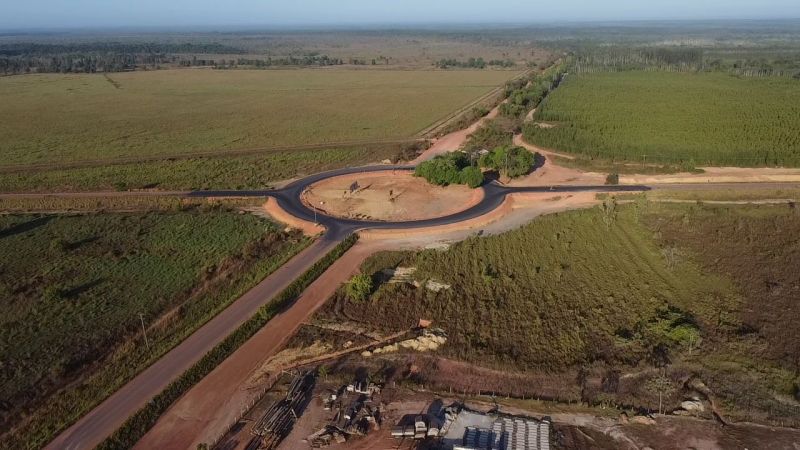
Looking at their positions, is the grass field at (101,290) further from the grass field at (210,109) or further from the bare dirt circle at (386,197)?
the grass field at (210,109)

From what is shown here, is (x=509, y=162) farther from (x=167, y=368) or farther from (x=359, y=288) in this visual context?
(x=167, y=368)

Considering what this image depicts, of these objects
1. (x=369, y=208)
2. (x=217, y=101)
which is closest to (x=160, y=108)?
(x=217, y=101)

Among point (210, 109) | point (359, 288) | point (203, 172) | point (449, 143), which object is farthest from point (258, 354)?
point (210, 109)

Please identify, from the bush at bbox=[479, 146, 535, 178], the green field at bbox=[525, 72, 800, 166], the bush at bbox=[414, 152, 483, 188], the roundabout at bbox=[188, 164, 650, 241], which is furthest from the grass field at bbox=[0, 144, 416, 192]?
the green field at bbox=[525, 72, 800, 166]

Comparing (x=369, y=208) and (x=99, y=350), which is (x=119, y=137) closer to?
(x=369, y=208)

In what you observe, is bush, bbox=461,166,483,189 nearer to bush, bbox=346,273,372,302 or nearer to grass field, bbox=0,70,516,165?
bush, bbox=346,273,372,302

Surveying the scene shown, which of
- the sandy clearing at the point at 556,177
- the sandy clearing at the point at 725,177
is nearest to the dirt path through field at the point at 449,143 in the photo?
the sandy clearing at the point at 556,177
